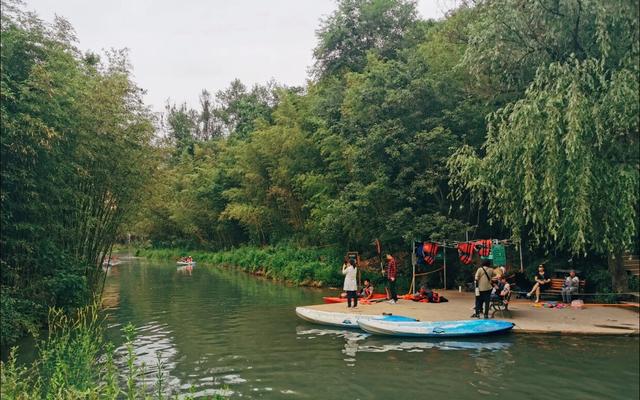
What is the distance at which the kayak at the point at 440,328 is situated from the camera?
1066cm

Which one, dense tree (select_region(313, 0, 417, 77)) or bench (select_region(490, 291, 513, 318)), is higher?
dense tree (select_region(313, 0, 417, 77))

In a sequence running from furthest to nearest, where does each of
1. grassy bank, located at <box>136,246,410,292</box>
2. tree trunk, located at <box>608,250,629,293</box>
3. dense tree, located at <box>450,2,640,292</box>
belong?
grassy bank, located at <box>136,246,410,292</box>, tree trunk, located at <box>608,250,629,293</box>, dense tree, located at <box>450,2,640,292</box>

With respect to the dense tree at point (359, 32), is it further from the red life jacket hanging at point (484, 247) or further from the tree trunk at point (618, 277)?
the tree trunk at point (618, 277)

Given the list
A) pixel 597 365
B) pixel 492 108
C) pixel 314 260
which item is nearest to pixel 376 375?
pixel 597 365


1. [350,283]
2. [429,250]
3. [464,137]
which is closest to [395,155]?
[464,137]

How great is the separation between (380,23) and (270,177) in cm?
1076

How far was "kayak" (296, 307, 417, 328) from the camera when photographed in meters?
12.1

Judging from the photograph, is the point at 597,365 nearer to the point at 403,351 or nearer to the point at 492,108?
the point at 403,351

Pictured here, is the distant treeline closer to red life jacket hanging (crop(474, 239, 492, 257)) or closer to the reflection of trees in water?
red life jacket hanging (crop(474, 239, 492, 257))

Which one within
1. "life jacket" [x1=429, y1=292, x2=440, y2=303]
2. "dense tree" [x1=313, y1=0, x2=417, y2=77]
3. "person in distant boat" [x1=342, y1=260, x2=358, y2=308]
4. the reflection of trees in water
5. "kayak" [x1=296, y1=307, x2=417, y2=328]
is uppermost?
"dense tree" [x1=313, y1=0, x2=417, y2=77]

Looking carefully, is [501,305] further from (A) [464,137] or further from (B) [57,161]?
(B) [57,161]

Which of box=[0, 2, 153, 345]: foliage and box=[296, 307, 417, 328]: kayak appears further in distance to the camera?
box=[296, 307, 417, 328]: kayak

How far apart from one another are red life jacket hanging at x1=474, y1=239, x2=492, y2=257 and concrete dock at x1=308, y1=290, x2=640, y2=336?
58.2 inches

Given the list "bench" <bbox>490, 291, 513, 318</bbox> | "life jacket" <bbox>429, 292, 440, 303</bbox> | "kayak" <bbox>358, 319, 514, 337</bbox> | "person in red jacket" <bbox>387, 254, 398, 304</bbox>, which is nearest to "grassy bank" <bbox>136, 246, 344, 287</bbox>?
"person in red jacket" <bbox>387, 254, 398, 304</bbox>
